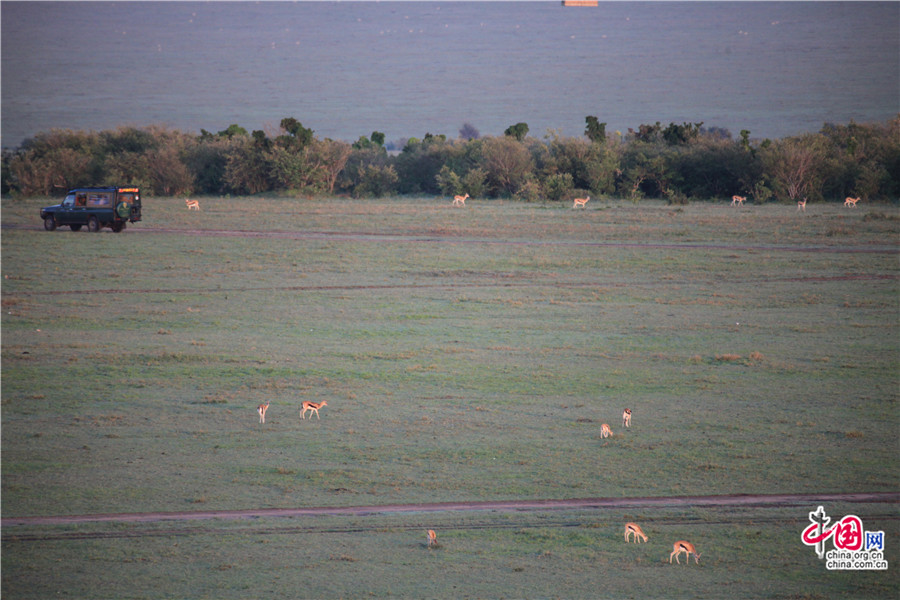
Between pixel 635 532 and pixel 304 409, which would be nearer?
pixel 635 532

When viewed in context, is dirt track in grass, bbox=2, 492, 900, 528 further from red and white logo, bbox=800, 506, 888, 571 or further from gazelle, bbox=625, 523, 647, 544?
gazelle, bbox=625, 523, 647, 544

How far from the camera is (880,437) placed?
37.2 ft

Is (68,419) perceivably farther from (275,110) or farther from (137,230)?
(275,110)

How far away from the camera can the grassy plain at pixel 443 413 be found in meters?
7.80

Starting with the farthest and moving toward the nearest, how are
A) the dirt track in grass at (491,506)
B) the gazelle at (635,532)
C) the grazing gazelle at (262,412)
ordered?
the grazing gazelle at (262,412), the dirt track in grass at (491,506), the gazelle at (635,532)

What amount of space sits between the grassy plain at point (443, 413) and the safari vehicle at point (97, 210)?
20.7 feet

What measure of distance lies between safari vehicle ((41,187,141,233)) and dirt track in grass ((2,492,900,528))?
28169 millimetres

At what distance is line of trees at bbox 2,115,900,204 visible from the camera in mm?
51719

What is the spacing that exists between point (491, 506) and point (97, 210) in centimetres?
3005

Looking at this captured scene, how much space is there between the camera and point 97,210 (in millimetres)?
35375

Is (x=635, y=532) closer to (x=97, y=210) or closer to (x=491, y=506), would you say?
(x=491, y=506)

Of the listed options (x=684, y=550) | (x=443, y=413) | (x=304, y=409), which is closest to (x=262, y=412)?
(x=304, y=409)

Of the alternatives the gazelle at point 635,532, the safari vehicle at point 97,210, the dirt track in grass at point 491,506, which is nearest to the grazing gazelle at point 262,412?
the dirt track in grass at point 491,506

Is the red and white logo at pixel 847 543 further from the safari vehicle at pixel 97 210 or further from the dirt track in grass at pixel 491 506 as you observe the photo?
the safari vehicle at pixel 97 210
